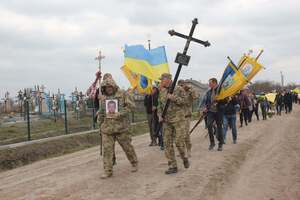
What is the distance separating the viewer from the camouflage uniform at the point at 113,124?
27.9 feet

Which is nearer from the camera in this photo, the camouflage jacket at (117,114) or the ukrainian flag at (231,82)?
the camouflage jacket at (117,114)

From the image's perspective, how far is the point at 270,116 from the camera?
28.1 meters

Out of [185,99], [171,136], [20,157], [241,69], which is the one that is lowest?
[20,157]

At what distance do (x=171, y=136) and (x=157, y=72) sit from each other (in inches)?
239

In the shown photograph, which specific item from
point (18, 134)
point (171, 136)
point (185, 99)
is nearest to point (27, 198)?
point (171, 136)

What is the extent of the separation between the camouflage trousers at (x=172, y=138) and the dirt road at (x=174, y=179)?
348 millimetres

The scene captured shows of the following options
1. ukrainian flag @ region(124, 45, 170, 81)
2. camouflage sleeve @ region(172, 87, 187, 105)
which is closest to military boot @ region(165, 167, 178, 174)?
camouflage sleeve @ region(172, 87, 187, 105)

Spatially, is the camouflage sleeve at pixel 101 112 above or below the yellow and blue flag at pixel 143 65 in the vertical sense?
below

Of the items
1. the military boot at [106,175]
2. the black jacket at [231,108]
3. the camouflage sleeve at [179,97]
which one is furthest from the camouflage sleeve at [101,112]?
the black jacket at [231,108]

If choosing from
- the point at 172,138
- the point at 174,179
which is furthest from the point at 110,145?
the point at 174,179

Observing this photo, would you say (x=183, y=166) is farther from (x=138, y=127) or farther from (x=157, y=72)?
(x=138, y=127)

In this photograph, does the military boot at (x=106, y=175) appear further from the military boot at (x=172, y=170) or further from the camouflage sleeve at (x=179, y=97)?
the camouflage sleeve at (x=179, y=97)

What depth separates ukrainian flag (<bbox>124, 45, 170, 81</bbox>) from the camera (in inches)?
557

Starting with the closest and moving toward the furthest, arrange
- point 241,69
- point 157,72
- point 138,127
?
point 241,69, point 157,72, point 138,127
